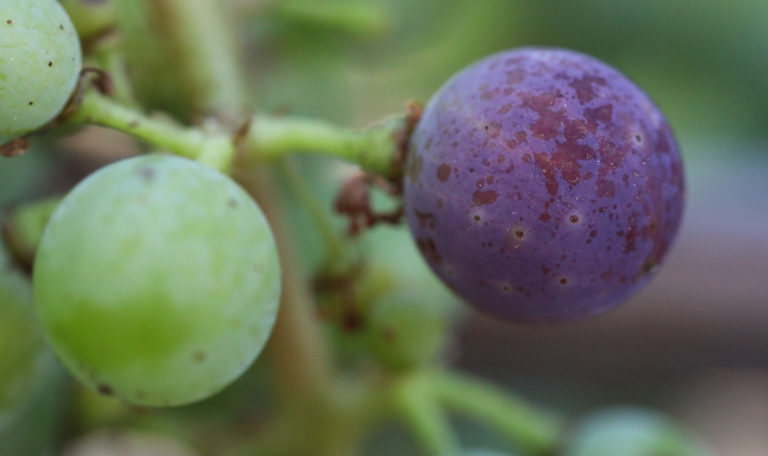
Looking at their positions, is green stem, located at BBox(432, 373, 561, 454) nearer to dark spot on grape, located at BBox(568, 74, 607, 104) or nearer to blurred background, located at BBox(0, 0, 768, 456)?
blurred background, located at BBox(0, 0, 768, 456)

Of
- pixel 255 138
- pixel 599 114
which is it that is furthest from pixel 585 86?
pixel 255 138

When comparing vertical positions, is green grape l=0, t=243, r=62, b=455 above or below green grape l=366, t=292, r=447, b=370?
below

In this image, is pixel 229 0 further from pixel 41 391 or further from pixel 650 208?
pixel 650 208

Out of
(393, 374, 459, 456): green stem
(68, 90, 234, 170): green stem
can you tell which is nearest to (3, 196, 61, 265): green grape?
(68, 90, 234, 170): green stem

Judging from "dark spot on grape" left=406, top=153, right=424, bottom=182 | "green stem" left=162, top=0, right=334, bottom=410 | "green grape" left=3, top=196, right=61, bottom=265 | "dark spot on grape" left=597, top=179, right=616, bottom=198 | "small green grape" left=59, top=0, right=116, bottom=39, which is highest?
"dark spot on grape" left=597, top=179, right=616, bottom=198

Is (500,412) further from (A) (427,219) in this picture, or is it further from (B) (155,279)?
(B) (155,279)

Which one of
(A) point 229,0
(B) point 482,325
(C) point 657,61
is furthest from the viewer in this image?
(C) point 657,61

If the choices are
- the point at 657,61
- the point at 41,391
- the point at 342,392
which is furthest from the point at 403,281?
the point at 657,61
